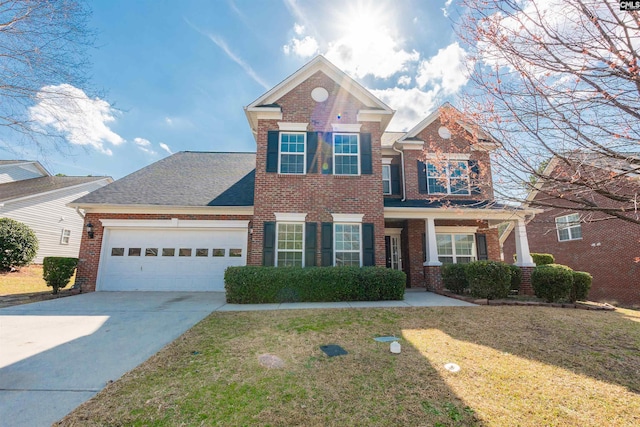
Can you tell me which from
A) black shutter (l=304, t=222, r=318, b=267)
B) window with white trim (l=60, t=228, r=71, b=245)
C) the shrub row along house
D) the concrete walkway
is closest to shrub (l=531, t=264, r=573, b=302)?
the shrub row along house

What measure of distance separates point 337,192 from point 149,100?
27.7 feet

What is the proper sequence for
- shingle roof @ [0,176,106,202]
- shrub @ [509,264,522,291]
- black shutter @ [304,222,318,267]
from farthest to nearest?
shingle roof @ [0,176,106,202], shrub @ [509,264,522,291], black shutter @ [304,222,318,267]

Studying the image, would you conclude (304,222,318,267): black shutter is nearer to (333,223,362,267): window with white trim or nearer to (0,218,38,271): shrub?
(333,223,362,267): window with white trim

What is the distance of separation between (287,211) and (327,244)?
72.3 inches

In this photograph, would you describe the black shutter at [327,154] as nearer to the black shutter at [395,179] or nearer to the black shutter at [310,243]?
the black shutter at [310,243]

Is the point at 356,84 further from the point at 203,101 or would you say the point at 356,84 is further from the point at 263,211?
the point at 203,101

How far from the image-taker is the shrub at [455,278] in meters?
9.72

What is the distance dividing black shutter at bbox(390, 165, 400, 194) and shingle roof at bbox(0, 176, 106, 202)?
20.6 meters

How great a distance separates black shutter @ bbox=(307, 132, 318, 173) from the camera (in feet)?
34.0

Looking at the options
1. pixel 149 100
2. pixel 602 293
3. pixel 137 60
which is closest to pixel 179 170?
pixel 149 100

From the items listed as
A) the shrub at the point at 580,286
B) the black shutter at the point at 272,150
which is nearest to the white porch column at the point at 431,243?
the shrub at the point at 580,286

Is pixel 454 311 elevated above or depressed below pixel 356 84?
Result: below

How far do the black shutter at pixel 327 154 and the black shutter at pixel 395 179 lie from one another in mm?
3882

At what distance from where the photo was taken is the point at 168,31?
8984 millimetres
